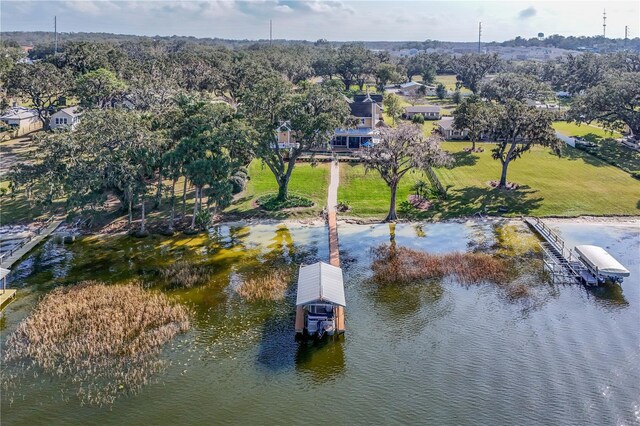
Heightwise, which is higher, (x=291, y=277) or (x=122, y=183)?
(x=122, y=183)

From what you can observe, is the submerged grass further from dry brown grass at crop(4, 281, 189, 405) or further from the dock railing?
the dock railing

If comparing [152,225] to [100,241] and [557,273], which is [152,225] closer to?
[100,241]

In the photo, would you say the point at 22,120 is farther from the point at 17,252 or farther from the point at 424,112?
the point at 424,112

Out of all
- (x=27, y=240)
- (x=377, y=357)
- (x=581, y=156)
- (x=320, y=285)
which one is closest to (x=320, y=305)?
(x=320, y=285)

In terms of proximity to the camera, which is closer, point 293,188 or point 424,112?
point 293,188

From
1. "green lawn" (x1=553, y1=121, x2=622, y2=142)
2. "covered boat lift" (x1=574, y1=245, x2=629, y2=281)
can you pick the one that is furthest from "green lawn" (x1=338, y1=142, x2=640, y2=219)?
"green lawn" (x1=553, y1=121, x2=622, y2=142)

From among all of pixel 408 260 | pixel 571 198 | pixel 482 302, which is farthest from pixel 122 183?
pixel 571 198

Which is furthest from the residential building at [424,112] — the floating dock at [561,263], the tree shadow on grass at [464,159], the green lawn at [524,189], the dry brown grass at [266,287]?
the dry brown grass at [266,287]

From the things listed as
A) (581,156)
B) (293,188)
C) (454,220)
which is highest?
(581,156)
